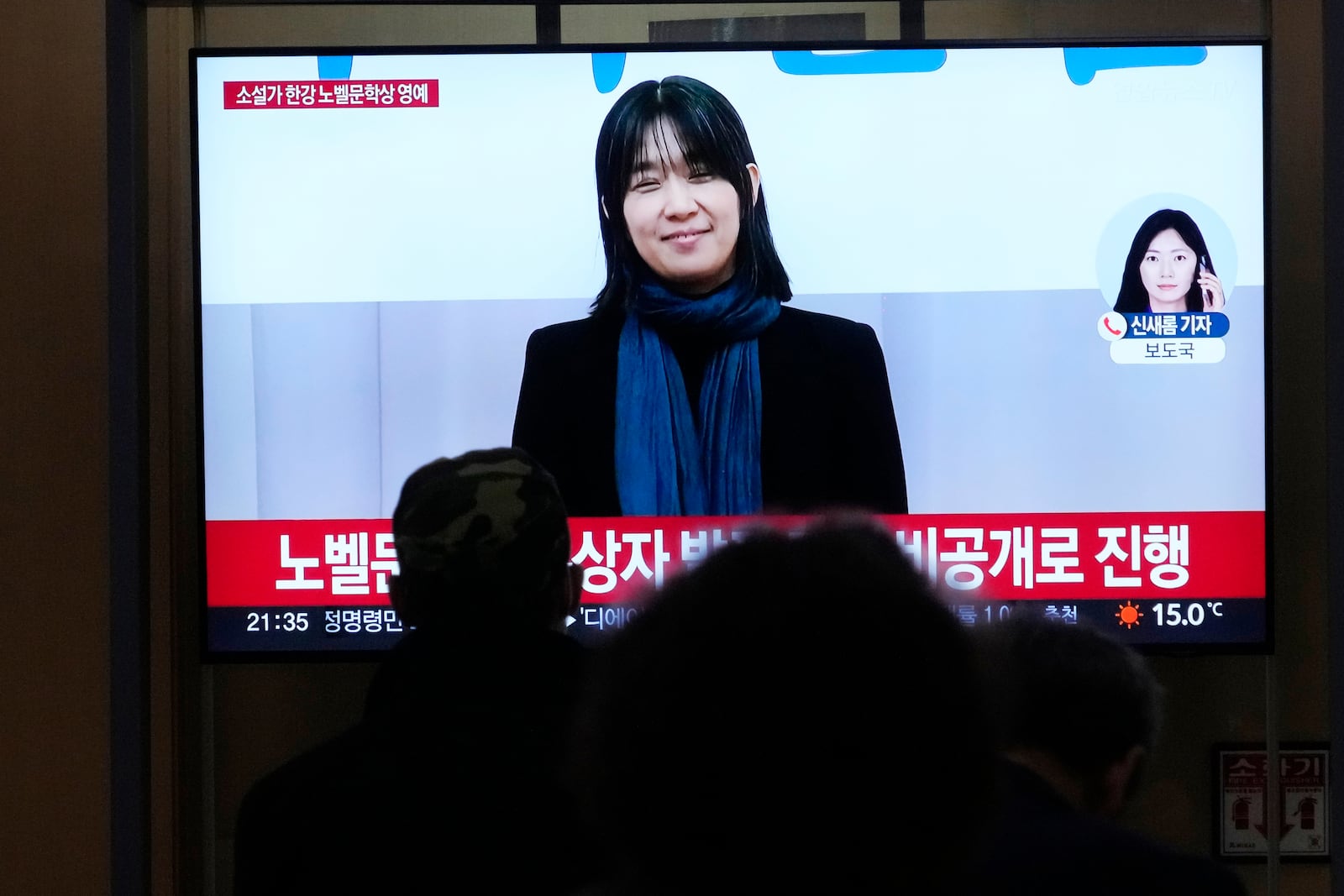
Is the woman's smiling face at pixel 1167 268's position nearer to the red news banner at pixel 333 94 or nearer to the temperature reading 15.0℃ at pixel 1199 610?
the temperature reading 15.0℃ at pixel 1199 610

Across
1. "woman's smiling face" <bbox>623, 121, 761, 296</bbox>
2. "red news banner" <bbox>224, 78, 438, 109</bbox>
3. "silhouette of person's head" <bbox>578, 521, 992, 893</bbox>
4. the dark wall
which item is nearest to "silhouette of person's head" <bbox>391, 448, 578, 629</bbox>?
"silhouette of person's head" <bbox>578, 521, 992, 893</bbox>

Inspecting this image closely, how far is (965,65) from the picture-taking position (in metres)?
2.27

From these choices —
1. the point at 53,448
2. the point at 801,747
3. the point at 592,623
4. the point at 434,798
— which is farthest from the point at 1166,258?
the point at 53,448

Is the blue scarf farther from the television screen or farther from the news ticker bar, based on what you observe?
the news ticker bar

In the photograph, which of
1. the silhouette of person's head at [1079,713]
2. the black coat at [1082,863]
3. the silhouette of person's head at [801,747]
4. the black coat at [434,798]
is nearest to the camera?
the silhouette of person's head at [801,747]

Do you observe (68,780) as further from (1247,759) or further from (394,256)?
(1247,759)

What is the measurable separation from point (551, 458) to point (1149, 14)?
139 cm

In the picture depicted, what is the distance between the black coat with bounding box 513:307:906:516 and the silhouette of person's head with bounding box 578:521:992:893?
1.61m

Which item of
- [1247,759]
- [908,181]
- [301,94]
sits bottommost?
[1247,759]

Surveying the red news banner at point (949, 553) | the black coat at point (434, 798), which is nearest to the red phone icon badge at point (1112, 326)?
the red news banner at point (949, 553)

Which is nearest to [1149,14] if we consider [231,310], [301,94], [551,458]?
[551,458]

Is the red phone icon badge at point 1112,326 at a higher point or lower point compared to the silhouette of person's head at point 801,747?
higher

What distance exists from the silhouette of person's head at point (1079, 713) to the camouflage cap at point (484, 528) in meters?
0.53

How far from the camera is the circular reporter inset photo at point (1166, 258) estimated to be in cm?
228
